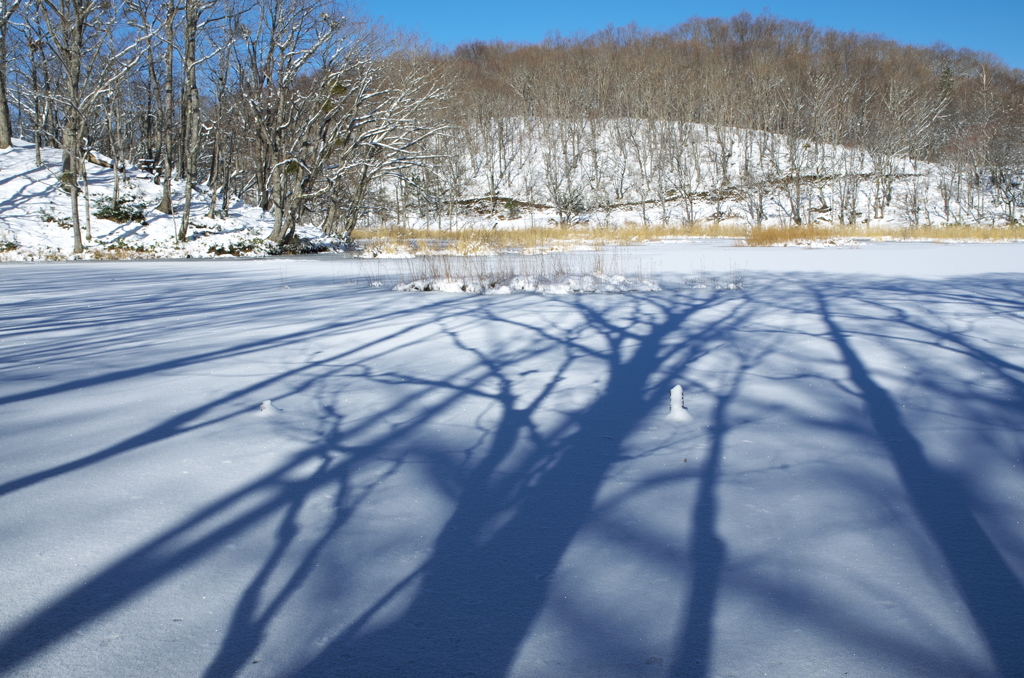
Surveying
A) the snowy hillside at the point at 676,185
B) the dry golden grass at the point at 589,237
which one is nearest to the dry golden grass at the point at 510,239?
the dry golden grass at the point at 589,237

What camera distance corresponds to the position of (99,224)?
63.3ft

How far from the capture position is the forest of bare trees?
2005 centimetres

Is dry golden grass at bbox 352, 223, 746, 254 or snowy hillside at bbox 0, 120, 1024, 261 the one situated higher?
snowy hillside at bbox 0, 120, 1024, 261

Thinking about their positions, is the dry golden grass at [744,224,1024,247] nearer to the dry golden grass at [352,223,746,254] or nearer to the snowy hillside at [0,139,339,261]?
the dry golden grass at [352,223,746,254]

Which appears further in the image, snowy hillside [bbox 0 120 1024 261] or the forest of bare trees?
snowy hillside [bbox 0 120 1024 261]

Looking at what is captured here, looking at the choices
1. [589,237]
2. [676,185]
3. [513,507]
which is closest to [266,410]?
[513,507]

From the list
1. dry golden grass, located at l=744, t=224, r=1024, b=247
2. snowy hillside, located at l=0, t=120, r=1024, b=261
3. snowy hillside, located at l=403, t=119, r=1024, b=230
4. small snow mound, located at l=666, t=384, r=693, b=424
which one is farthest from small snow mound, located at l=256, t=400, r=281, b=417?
snowy hillside, located at l=403, t=119, r=1024, b=230

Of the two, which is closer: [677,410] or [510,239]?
[677,410]

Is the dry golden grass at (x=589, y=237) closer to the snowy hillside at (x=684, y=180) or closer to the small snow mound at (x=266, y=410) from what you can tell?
the small snow mound at (x=266, y=410)

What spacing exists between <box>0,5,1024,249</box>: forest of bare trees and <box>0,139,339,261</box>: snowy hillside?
88 centimetres

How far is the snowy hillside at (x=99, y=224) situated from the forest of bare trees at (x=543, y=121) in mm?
876

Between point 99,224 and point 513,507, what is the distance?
2163 centimetres

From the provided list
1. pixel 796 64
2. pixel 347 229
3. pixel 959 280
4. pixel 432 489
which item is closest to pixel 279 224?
pixel 347 229

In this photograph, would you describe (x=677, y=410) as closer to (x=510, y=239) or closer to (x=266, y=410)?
(x=266, y=410)
